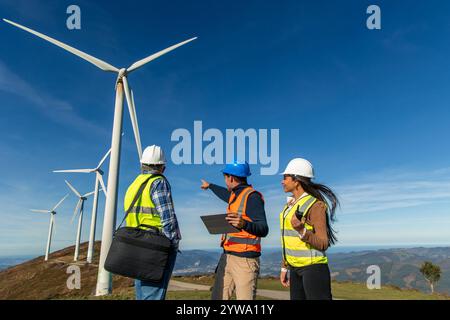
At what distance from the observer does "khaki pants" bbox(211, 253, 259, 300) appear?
5797mm

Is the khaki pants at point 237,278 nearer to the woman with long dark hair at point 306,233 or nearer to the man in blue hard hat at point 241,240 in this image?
the man in blue hard hat at point 241,240

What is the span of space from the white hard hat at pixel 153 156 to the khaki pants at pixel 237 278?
2.13 m

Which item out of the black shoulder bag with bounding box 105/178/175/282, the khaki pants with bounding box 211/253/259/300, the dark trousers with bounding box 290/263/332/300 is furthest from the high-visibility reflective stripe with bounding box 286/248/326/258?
the black shoulder bag with bounding box 105/178/175/282

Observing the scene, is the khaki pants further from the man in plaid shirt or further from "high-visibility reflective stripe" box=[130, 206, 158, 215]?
"high-visibility reflective stripe" box=[130, 206, 158, 215]

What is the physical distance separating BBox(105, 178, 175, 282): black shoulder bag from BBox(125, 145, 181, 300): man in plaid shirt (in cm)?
14

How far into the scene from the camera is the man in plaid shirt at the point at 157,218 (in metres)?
5.55

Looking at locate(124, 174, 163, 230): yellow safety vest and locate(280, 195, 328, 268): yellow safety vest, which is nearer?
locate(280, 195, 328, 268): yellow safety vest

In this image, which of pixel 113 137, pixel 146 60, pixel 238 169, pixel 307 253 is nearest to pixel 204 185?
pixel 238 169

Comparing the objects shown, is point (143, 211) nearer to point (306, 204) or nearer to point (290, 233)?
point (290, 233)

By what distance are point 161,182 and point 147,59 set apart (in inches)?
845

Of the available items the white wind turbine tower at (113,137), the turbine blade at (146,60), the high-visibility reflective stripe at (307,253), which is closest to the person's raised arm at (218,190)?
the high-visibility reflective stripe at (307,253)

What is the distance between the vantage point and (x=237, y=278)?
19.2 feet
